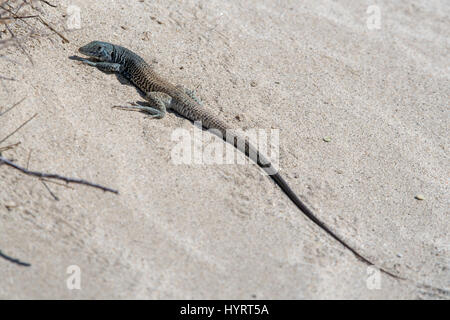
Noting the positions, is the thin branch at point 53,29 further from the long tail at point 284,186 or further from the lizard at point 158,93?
the long tail at point 284,186

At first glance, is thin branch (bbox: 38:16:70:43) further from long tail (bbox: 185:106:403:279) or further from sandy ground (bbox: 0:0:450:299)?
long tail (bbox: 185:106:403:279)

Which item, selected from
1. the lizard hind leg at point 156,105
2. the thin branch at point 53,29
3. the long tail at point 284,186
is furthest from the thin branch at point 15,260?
the thin branch at point 53,29
